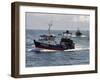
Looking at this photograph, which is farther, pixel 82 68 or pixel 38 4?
pixel 82 68

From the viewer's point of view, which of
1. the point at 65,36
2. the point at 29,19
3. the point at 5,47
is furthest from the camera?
the point at 65,36

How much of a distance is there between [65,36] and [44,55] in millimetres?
239

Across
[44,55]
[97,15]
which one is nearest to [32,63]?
[44,55]

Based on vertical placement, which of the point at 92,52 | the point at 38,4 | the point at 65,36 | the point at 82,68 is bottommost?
the point at 82,68

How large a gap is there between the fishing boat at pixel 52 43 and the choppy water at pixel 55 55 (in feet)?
0.10

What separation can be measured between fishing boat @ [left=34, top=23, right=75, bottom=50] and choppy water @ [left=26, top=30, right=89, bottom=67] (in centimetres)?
3

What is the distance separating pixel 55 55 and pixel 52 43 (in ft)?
0.33

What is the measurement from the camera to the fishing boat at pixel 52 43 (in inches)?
77.5

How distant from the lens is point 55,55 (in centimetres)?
202

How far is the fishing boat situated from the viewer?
197 cm

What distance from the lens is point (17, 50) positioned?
73.7 inches

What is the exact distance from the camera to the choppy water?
1.93m

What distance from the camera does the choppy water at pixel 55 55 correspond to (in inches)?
76.0

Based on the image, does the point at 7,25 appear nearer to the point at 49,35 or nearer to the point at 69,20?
the point at 49,35
